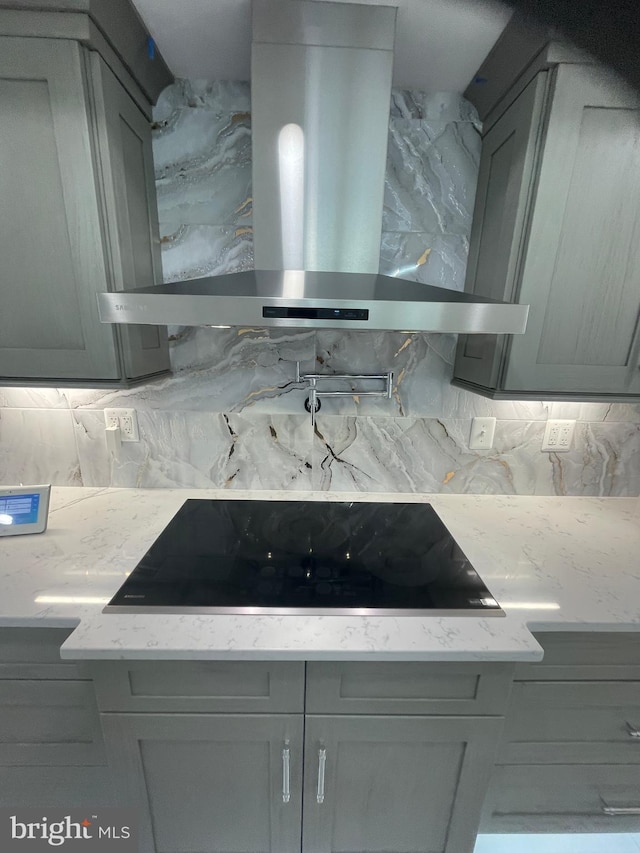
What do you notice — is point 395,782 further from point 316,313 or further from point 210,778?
point 316,313

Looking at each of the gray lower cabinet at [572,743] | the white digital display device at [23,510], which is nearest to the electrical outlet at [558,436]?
the gray lower cabinet at [572,743]

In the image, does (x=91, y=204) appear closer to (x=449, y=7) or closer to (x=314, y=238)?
(x=314, y=238)

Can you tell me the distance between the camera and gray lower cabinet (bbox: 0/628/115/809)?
2.80ft

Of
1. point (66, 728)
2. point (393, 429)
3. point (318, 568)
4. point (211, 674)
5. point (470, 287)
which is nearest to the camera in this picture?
point (211, 674)

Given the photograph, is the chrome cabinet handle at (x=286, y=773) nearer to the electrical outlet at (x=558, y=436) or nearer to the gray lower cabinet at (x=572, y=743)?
the gray lower cabinet at (x=572, y=743)

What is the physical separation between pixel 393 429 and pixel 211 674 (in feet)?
3.19

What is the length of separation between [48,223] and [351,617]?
1281 mm

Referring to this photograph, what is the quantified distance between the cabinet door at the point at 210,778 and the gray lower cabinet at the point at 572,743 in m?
0.60

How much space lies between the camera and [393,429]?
139cm

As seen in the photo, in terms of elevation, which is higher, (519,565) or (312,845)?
(519,565)

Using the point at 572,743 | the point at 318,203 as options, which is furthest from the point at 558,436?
the point at 318,203

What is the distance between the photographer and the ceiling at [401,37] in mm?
894

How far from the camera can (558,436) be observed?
1.38 m

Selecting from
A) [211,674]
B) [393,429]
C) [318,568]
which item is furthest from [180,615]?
[393,429]
